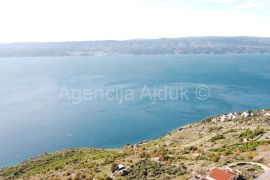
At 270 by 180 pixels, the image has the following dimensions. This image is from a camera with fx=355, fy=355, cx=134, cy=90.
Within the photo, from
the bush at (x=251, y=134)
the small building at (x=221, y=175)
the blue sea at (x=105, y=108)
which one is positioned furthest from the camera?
the blue sea at (x=105, y=108)

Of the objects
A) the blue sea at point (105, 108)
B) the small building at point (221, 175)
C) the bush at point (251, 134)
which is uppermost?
the small building at point (221, 175)

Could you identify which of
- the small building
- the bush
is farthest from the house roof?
the bush

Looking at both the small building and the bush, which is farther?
the bush

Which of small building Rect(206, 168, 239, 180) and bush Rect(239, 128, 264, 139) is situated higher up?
small building Rect(206, 168, 239, 180)

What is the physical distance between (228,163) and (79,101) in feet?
379

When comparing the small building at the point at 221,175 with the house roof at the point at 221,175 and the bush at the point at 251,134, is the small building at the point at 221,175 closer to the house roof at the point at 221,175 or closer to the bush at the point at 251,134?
the house roof at the point at 221,175

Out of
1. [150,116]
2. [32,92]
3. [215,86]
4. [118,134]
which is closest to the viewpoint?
[118,134]

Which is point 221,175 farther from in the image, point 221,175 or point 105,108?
point 105,108

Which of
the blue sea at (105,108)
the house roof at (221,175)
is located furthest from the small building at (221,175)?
the blue sea at (105,108)

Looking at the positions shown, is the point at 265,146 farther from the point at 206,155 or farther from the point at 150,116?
the point at 150,116

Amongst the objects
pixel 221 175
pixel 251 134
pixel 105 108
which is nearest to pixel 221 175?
pixel 221 175

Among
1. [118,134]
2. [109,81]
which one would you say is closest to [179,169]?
[118,134]

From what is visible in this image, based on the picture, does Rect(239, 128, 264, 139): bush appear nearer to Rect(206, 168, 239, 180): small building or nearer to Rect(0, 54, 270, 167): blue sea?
Rect(206, 168, 239, 180): small building

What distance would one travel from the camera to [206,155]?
37281 mm
